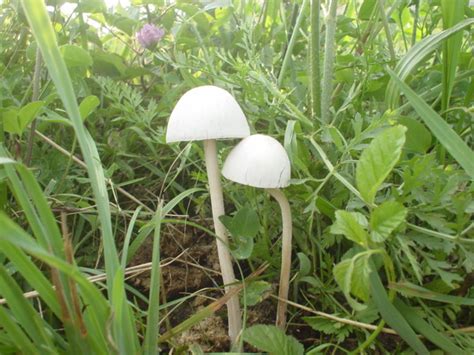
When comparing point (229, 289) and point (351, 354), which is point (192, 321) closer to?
point (229, 289)

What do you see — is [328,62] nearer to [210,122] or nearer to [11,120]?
[210,122]

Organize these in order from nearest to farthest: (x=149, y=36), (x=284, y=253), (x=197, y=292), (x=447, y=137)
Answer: (x=447, y=137) → (x=284, y=253) → (x=197, y=292) → (x=149, y=36)

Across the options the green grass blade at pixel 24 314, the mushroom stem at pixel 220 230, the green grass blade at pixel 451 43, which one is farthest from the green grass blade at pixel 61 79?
the green grass blade at pixel 451 43

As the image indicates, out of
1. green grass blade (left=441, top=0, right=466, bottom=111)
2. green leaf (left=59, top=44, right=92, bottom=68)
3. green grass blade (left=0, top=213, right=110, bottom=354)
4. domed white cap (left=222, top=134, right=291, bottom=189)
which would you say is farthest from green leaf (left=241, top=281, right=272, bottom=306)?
green leaf (left=59, top=44, right=92, bottom=68)

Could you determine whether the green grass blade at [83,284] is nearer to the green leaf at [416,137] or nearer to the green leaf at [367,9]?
the green leaf at [416,137]

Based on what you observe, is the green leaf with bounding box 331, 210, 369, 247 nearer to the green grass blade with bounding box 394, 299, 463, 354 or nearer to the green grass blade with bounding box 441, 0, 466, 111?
the green grass blade with bounding box 394, 299, 463, 354

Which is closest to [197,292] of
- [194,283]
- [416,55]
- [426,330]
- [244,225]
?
[194,283]

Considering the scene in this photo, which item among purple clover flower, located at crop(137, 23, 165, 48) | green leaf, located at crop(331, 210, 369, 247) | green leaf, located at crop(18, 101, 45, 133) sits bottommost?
green leaf, located at crop(331, 210, 369, 247)
